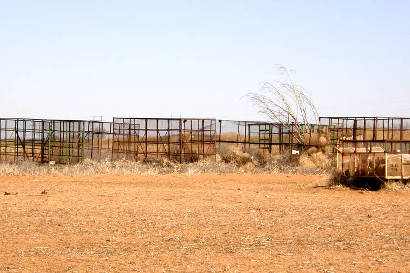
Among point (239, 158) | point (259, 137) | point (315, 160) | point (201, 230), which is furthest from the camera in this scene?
point (259, 137)

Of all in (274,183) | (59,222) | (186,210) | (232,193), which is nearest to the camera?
(59,222)

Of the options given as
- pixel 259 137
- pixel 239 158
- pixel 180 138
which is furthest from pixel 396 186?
pixel 180 138

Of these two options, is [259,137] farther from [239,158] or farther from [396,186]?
[396,186]

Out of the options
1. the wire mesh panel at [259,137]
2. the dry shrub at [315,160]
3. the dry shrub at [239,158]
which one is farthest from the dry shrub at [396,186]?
the wire mesh panel at [259,137]

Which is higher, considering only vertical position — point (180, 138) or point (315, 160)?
point (180, 138)

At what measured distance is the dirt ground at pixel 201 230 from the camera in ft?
31.4

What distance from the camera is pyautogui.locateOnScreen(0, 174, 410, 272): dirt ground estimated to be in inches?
377

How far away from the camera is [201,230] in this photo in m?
12.5

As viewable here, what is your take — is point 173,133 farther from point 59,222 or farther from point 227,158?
point 59,222

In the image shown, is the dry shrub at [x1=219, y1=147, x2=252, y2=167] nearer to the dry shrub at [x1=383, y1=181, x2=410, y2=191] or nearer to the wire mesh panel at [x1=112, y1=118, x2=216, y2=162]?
the wire mesh panel at [x1=112, y1=118, x2=216, y2=162]

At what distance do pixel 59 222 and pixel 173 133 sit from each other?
89.2 feet

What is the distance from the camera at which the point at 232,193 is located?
19.5m

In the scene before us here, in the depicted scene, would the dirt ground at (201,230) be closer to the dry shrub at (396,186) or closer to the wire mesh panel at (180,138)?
the dry shrub at (396,186)

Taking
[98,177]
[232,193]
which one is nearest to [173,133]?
[98,177]
